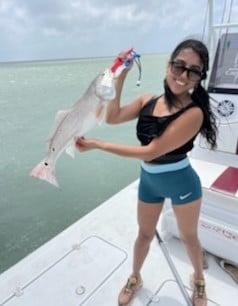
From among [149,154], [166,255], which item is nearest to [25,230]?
[166,255]

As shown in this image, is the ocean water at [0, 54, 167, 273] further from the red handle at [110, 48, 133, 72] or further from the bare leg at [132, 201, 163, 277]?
the bare leg at [132, 201, 163, 277]

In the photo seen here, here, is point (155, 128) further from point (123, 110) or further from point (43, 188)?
point (43, 188)

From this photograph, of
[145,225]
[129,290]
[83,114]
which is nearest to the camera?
[83,114]

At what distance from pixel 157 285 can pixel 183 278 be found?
0.16 meters

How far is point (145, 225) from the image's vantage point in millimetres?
1444

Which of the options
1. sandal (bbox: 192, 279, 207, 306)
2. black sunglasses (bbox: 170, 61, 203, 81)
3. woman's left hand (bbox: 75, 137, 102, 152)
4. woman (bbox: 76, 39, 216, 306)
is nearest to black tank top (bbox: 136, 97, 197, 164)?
woman (bbox: 76, 39, 216, 306)

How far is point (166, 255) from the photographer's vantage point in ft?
5.62

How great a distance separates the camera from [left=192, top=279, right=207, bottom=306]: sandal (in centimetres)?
149

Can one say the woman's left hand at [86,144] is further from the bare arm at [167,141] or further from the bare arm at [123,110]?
the bare arm at [123,110]

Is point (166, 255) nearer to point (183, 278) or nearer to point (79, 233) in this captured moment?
point (183, 278)

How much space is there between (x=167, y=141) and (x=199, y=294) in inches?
34.8

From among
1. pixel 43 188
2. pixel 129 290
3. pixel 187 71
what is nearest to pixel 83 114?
pixel 187 71

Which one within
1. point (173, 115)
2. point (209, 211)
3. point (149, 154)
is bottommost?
point (209, 211)

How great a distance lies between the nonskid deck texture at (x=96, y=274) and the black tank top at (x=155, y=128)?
2.64 feet
